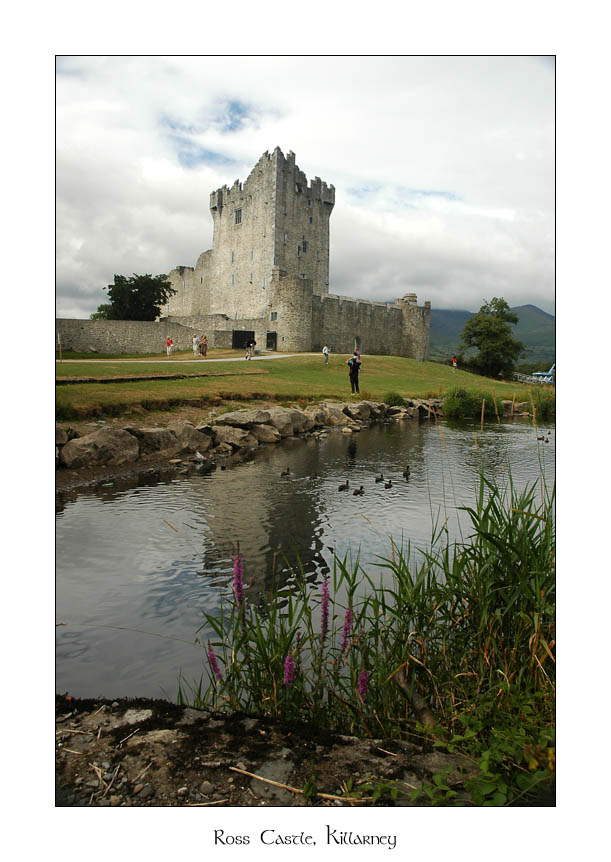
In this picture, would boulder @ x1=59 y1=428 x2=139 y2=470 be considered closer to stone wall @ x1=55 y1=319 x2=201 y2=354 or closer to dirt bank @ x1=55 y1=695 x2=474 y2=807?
stone wall @ x1=55 y1=319 x2=201 y2=354

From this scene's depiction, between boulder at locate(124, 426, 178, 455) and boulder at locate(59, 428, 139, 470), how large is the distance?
0.74 feet

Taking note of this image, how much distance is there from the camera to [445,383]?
1112 centimetres

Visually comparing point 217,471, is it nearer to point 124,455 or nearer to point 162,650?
point 124,455

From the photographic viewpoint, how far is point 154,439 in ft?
32.0

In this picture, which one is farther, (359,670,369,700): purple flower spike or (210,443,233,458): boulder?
(210,443,233,458): boulder

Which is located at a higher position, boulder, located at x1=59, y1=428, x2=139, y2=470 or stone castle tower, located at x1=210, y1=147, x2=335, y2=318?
stone castle tower, located at x1=210, y1=147, x2=335, y2=318

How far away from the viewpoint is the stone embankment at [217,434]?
26.3ft

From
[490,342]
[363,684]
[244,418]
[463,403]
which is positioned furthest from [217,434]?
[363,684]

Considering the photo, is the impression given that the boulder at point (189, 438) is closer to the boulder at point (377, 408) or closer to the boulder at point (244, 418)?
the boulder at point (244, 418)

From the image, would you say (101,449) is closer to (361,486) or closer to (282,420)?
(361,486)

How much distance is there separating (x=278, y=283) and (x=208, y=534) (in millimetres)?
37012

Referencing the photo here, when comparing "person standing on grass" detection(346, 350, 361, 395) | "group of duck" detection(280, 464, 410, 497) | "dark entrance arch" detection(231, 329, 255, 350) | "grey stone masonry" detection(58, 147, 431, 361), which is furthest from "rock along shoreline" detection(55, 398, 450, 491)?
"dark entrance arch" detection(231, 329, 255, 350)

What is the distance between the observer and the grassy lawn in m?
7.02

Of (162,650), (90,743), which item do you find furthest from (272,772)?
(162,650)
